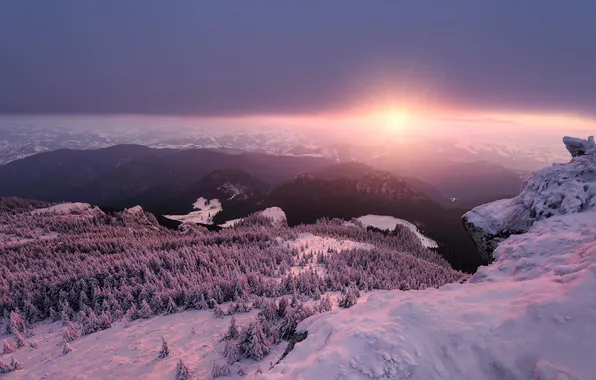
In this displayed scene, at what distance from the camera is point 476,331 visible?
28.1 ft

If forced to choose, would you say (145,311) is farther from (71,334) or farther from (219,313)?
(219,313)

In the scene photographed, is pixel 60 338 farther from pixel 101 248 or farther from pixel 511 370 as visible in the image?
pixel 101 248

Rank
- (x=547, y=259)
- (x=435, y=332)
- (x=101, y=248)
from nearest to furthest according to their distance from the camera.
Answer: (x=435, y=332) < (x=547, y=259) < (x=101, y=248)

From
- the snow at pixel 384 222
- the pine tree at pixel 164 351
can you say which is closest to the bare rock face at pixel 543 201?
the pine tree at pixel 164 351

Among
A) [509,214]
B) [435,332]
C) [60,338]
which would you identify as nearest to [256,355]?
[435,332]

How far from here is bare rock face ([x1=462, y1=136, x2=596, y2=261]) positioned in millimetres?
17234

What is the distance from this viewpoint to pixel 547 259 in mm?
12516

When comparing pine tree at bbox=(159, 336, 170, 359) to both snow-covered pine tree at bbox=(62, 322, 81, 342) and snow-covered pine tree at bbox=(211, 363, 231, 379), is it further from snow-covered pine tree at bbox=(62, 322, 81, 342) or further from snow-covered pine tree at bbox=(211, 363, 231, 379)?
snow-covered pine tree at bbox=(62, 322, 81, 342)

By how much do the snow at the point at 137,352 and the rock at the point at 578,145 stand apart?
24.8 m

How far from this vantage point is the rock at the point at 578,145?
21.3m

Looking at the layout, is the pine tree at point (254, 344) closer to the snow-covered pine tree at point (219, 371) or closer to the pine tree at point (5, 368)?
the snow-covered pine tree at point (219, 371)

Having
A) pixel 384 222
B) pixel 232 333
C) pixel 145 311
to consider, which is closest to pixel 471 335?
pixel 232 333

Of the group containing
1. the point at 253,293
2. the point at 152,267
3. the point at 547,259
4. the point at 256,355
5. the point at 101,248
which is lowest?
the point at 101,248

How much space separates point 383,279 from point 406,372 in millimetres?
22587
